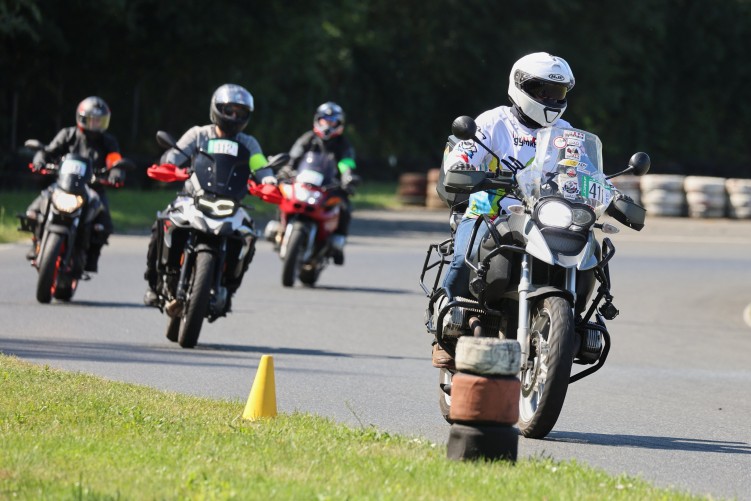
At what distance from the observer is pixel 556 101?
8750 millimetres

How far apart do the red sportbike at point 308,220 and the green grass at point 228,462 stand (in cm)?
992

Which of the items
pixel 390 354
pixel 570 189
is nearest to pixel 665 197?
pixel 390 354

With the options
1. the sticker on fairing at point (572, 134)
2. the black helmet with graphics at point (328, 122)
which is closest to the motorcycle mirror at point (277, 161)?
the sticker on fairing at point (572, 134)

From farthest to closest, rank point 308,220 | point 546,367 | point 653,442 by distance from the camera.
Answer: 1. point 308,220
2. point 653,442
3. point 546,367

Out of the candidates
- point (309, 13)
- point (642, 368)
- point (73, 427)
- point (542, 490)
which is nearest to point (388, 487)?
point (542, 490)

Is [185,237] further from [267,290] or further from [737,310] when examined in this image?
[737,310]

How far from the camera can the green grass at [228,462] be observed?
5848 mm

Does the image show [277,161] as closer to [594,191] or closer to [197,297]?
[197,297]

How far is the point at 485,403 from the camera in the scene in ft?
22.6

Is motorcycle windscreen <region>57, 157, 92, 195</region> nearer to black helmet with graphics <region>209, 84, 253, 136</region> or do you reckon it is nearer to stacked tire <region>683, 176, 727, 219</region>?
black helmet with graphics <region>209, 84, 253, 136</region>

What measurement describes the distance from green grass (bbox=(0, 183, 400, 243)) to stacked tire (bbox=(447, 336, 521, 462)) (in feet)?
51.9

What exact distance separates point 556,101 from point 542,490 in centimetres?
308

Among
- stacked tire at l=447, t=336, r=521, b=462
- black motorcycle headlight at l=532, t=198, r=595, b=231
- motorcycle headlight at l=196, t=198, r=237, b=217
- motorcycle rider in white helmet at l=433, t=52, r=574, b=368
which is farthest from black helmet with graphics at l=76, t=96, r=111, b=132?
stacked tire at l=447, t=336, r=521, b=462

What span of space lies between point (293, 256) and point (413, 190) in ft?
Result: 76.2
